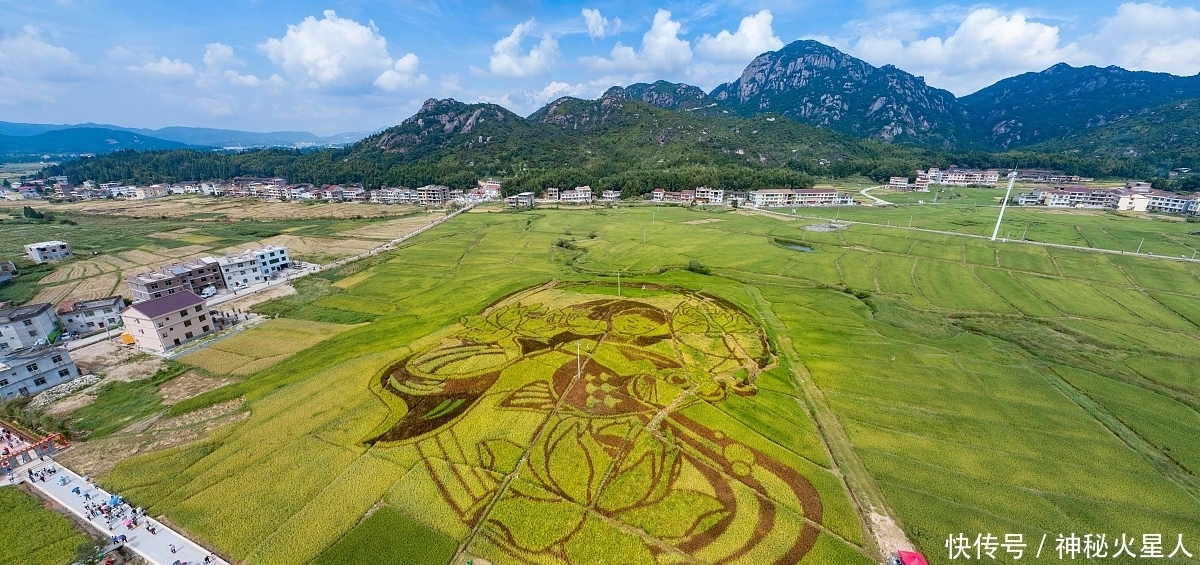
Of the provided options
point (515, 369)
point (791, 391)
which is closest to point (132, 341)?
point (515, 369)

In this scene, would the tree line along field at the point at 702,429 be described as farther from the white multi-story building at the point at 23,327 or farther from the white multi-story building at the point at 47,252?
the white multi-story building at the point at 47,252

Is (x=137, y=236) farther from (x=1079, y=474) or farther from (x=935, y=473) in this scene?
(x=1079, y=474)

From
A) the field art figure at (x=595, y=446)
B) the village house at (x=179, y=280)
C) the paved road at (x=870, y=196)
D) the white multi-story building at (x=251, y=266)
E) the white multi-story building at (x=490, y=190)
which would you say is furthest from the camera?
the white multi-story building at (x=490, y=190)

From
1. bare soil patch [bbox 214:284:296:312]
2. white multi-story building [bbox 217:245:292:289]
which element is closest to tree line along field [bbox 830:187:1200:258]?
bare soil patch [bbox 214:284:296:312]

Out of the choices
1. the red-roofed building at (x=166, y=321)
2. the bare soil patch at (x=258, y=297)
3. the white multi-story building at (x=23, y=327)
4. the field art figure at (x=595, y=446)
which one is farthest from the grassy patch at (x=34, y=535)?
the bare soil patch at (x=258, y=297)

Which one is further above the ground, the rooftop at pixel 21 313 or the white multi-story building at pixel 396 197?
the white multi-story building at pixel 396 197

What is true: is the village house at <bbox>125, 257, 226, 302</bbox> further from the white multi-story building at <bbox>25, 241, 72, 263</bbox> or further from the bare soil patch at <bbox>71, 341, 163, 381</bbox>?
the white multi-story building at <bbox>25, 241, 72, 263</bbox>

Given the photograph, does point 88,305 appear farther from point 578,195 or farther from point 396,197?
point 396,197
